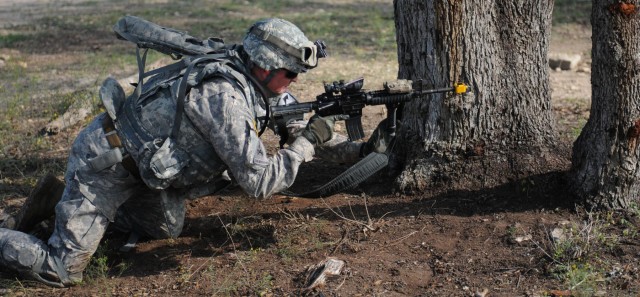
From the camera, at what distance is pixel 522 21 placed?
4.67 m

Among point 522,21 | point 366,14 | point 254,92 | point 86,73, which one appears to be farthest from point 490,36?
point 366,14

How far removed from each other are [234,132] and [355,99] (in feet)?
2.43

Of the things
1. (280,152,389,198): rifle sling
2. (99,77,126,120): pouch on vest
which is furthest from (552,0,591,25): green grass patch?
(99,77,126,120): pouch on vest

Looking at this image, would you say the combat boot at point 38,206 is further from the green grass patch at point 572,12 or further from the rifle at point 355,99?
the green grass patch at point 572,12

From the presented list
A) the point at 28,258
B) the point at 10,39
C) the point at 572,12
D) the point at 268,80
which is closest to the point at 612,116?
the point at 268,80

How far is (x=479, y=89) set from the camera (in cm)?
466

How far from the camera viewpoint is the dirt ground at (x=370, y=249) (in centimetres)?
400

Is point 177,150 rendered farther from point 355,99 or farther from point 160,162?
point 355,99

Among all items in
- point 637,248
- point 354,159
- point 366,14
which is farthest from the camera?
point 366,14

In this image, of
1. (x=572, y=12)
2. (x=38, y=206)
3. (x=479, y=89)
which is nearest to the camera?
(x=479, y=89)

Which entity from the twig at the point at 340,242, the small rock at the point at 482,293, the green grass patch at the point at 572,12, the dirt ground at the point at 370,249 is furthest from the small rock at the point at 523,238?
the green grass patch at the point at 572,12

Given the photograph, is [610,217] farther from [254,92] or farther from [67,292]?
[67,292]

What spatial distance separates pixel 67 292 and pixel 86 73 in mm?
5704

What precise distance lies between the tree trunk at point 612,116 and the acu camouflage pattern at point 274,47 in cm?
161
